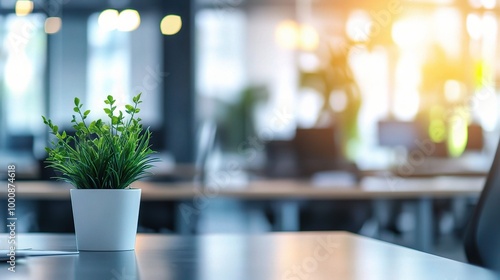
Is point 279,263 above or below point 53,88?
below

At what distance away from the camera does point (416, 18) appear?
10.8 m

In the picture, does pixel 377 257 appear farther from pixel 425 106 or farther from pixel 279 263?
pixel 425 106

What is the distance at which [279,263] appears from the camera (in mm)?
1246

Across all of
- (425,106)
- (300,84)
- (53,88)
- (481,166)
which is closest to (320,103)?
(300,84)

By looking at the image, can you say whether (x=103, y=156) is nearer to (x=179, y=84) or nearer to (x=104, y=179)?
(x=104, y=179)

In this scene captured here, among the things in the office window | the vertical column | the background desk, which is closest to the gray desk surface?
the background desk

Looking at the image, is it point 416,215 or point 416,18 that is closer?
point 416,215

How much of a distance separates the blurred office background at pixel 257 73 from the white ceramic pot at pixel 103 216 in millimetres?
7723

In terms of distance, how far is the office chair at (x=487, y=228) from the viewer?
1.61 metres

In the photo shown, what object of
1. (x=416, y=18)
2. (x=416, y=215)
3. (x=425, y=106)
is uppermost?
(x=416, y=18)

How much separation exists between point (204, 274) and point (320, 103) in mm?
9316

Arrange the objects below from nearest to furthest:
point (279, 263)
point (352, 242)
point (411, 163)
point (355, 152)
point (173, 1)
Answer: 1. point (279, 263)
2. point (352, 242)
3. point (411, 163)
4. point (173, 1)
5. point (355, 152)

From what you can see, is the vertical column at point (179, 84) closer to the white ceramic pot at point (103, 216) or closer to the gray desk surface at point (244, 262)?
the gray desk surface at point (244, 262)

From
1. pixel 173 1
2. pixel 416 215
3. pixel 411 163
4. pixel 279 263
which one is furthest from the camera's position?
pixel 173 1
